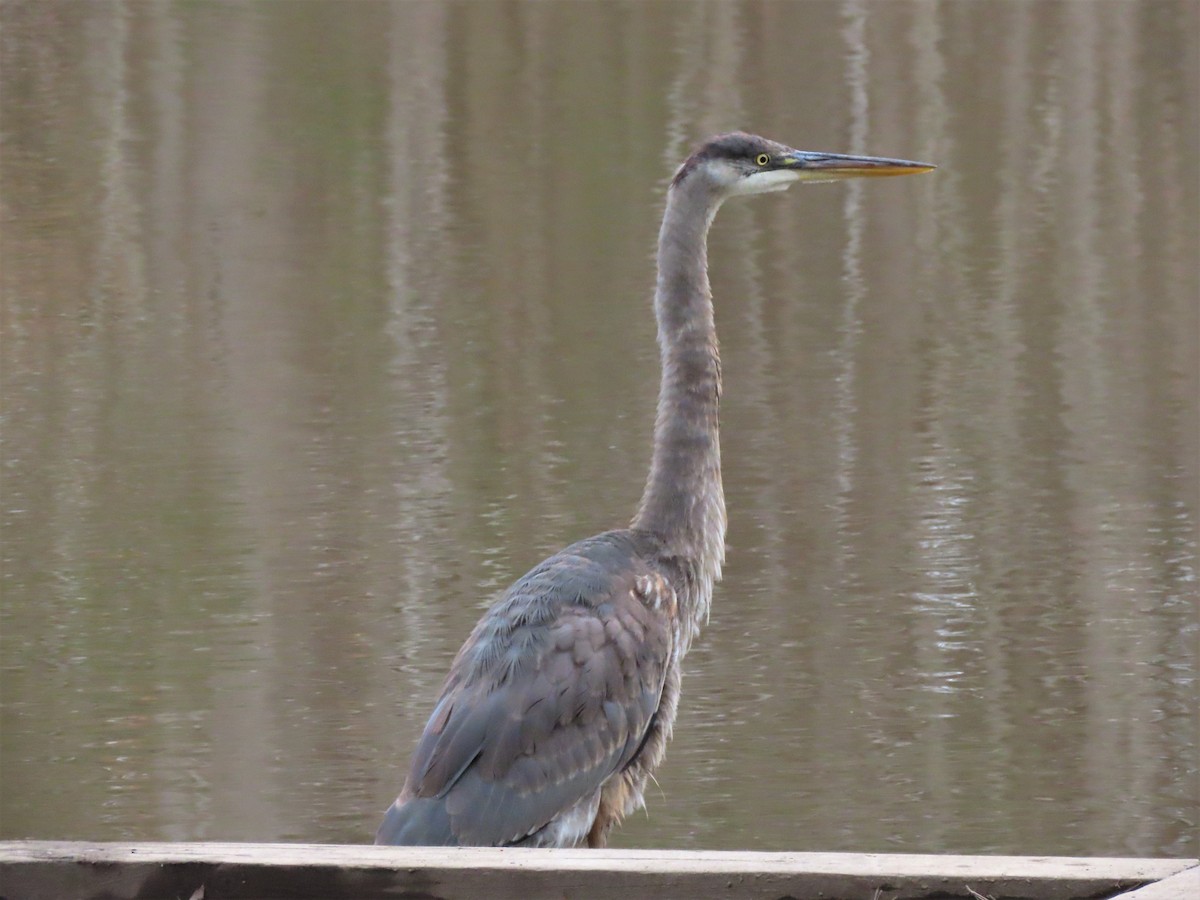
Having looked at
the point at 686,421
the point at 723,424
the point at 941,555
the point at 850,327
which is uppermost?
the point at 686,421

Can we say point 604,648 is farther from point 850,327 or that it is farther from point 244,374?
point 850,327

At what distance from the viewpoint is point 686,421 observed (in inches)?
165

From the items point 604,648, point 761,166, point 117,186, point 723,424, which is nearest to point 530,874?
point 604,648

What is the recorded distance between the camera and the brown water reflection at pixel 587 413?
4.86 metres

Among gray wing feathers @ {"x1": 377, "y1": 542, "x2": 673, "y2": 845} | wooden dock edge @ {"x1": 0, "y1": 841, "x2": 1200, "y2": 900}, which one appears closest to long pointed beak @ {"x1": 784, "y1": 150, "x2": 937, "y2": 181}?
gray wing feathers @ {"x1": 377, "y1": 542, "x2": 673, "y2": 845}

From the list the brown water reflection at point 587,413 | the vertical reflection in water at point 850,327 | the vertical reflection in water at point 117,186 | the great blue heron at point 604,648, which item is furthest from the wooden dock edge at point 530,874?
the vertical reflection in water at point 117,186

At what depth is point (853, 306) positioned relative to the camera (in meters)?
8.92

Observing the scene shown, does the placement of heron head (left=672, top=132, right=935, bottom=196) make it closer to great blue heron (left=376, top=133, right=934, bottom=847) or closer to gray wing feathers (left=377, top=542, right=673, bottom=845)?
great blue heron (left=376, top=133, right=934, bottom=847)

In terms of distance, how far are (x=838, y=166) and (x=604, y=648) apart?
1.39 m

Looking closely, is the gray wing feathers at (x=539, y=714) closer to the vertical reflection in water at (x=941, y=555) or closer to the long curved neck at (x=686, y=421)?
the long curved neck at (x=686, y=421)

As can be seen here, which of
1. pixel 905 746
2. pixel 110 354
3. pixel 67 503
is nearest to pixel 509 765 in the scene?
pixel 905 746

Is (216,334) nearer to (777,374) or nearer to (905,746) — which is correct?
(777,374)

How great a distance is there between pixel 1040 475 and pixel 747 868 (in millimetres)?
4481

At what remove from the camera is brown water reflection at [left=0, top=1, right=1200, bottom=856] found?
16.0ft
